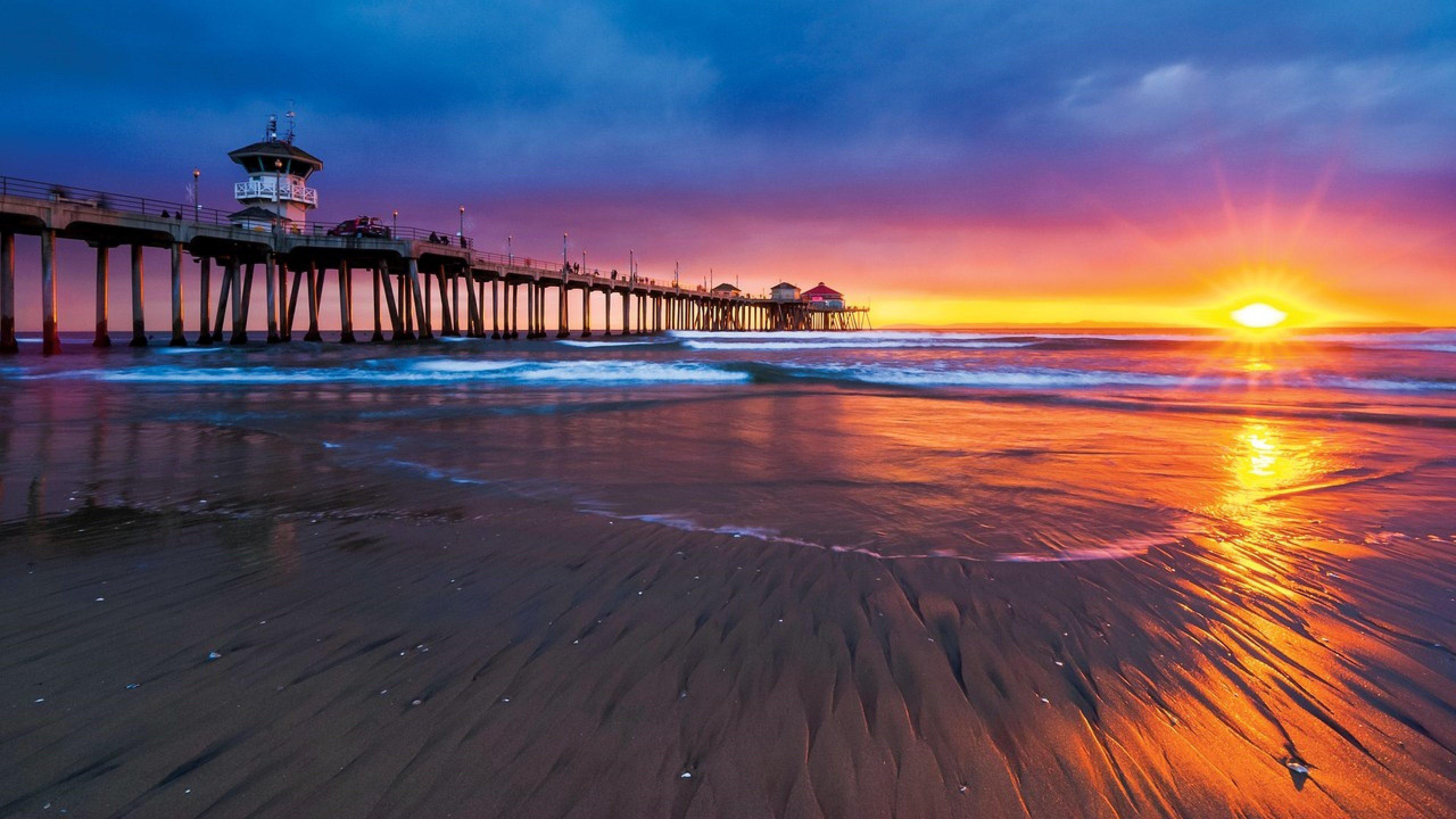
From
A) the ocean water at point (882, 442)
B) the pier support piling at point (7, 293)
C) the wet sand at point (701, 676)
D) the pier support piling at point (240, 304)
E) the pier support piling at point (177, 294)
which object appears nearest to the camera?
the wet sand at point (701, 676)

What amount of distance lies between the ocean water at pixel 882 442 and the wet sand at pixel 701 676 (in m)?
0.60

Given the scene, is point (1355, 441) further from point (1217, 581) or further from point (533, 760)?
point (533, 760)

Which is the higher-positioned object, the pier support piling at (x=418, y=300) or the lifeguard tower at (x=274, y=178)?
the lifeguard tower at (x=274, y=178)

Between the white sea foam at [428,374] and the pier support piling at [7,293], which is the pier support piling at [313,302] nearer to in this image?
the pier support piling at [7,293]

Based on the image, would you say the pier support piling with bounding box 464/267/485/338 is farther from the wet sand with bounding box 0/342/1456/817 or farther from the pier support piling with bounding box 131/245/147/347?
the wet sand with bounding box 0/342/1456/817

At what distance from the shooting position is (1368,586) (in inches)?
132

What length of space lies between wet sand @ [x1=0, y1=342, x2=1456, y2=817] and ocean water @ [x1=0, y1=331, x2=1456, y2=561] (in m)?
0.60

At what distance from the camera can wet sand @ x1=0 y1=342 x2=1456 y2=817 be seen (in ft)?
5.96

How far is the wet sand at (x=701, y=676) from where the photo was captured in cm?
182

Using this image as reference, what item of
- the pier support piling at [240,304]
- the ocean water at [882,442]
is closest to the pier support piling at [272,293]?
the pier support piling at [240,304]

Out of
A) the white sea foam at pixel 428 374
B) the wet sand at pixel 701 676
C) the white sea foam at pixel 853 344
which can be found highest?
the white sea foam at pixel 853 344

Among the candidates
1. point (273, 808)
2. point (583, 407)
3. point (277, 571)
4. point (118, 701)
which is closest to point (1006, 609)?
point (273, 808)

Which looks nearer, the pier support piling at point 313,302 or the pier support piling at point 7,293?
the pier support piling at point 7,293

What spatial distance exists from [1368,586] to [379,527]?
546 cm
